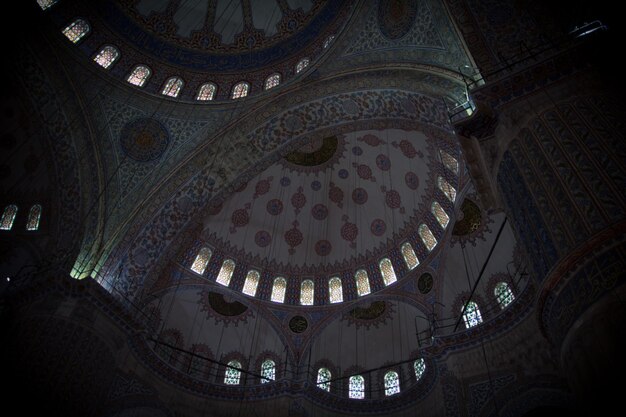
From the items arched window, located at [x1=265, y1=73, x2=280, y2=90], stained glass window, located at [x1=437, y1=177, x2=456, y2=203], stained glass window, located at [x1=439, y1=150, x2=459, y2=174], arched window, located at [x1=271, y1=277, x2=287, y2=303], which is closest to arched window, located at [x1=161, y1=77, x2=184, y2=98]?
arched window, located at [x1=265, y1=73, x2=280, y2=90]

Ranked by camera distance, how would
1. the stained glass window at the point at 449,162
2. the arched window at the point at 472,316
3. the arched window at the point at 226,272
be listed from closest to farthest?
the arched window at the point at 472,316
the stained glass window at the point at 449,162
the arched window at the point at 226,272

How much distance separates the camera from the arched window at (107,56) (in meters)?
9.47

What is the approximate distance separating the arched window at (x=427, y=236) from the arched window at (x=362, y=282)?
6.67 ft

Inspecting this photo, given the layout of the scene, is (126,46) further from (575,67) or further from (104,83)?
(575,67)

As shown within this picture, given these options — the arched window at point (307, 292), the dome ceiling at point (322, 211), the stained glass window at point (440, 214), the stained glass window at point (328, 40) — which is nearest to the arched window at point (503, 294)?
the stained glass window at point (440, 214)

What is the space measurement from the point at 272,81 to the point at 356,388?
327 inches

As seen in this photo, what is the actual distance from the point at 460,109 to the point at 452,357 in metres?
5.18

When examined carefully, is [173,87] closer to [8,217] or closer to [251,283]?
[8,217]

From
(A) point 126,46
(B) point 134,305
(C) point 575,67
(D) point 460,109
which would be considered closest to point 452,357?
(D) point 460,109

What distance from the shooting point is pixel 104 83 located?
9328 mm

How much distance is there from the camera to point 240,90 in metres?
10.6

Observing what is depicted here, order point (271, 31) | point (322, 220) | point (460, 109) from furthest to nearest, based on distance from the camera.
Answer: point (322, 220)
point (271, 31)
point (460, 109)

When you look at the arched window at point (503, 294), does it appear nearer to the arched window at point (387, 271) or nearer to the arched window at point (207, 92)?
the arched window at point (387, 271)

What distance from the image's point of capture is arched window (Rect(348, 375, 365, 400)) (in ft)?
35.8
